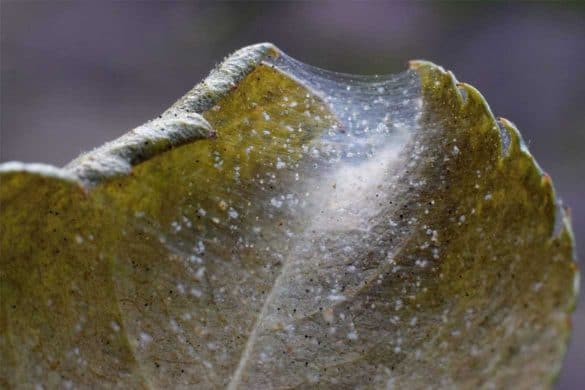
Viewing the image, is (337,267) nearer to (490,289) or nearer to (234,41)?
(490,289)

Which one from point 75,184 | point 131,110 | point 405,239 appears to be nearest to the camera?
point 75,184

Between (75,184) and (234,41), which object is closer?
(75,184)

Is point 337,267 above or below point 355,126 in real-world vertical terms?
below

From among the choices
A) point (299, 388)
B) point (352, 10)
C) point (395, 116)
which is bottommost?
point (299, 388)

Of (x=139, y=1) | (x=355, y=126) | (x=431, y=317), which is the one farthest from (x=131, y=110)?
(x=431, y=317)

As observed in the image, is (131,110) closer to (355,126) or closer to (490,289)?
(355,126)

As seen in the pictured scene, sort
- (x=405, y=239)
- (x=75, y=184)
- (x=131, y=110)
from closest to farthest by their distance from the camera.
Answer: (x=75, y=184) < (x=405, y=239) < (x=131, y=110)
